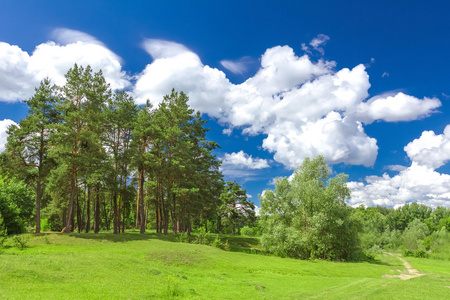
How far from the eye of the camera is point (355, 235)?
40.0m

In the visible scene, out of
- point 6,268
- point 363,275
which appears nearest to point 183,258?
point 6,268

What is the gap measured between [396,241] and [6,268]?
4169 inches

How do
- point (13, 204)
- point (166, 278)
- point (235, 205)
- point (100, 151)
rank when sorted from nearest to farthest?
point (166, 278) < point (13, 204) < point (100, 151) < point (235, 205)

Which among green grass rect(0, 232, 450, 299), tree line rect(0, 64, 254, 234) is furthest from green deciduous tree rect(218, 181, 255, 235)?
green grass rect(0, 232, 450, 299)

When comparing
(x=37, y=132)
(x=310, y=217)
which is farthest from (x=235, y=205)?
(x=37, y=132)

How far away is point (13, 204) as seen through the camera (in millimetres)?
35188

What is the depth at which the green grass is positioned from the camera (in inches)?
534

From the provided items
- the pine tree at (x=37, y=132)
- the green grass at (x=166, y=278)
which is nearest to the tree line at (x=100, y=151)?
the pine tree at (x=37, y=132)

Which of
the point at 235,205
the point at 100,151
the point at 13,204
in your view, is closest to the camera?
the point at 13,204

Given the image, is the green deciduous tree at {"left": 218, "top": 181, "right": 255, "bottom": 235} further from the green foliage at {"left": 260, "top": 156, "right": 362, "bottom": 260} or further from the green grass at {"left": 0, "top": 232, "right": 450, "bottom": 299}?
the green grass at {"left": 0, "top": 232, "right": 450, "bottom": 299}

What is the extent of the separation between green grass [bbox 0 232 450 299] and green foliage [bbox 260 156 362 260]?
7.86 metres

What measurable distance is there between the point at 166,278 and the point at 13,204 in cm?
2853

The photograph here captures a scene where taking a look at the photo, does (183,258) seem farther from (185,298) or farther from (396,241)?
(396,241)

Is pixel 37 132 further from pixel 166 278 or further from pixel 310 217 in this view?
pixel 310 217
